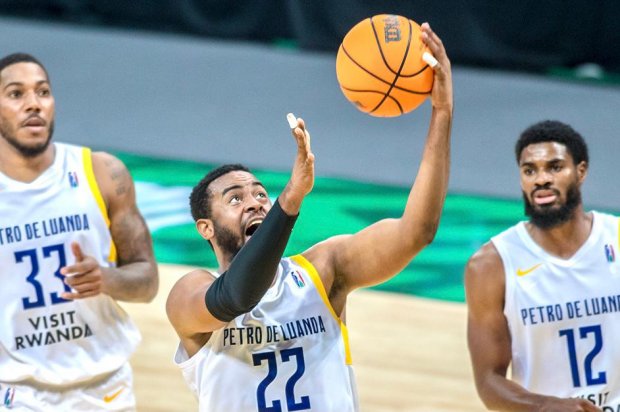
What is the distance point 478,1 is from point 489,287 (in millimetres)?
8449

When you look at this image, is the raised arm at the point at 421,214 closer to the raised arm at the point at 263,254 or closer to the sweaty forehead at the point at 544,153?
the raised arm at the point at 263,254

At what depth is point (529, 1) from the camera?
527 inches

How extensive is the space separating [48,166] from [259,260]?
2133mm

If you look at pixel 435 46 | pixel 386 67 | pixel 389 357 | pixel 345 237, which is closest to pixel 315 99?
pixel 389 357

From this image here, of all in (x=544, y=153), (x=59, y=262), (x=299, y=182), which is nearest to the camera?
(x=299, y=182)

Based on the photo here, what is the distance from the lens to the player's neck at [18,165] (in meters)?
5.96

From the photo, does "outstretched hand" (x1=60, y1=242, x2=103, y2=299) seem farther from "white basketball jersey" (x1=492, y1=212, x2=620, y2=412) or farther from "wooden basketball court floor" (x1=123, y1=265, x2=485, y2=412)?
"wooden basketball court floor" (x1=123, y1=265, x2=485, y2=412)

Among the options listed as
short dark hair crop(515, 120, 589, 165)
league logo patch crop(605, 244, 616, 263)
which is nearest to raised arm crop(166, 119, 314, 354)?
short dark hair crop(515, 120, 589, 165)

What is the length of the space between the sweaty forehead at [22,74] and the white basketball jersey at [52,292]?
435 mm

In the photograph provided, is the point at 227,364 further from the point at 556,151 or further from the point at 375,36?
the point at 556,151

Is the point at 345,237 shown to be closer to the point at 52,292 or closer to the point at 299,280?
the point at 299,280

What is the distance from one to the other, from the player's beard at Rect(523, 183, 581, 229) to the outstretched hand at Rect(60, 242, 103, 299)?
6.16 ft

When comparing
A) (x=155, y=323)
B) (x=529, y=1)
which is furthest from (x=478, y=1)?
(x=155, y=323)

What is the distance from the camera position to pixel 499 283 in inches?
218
